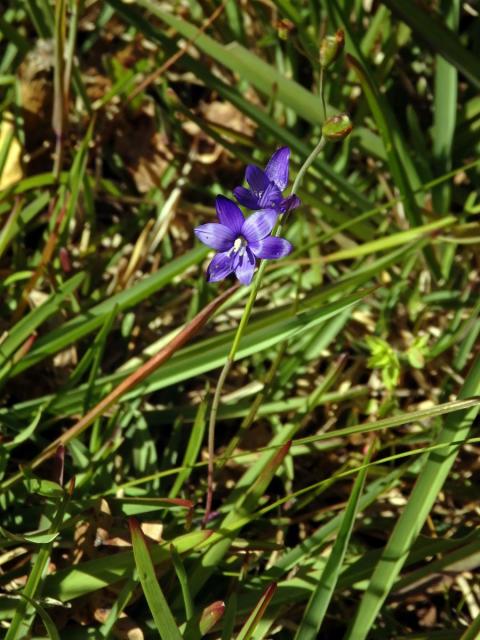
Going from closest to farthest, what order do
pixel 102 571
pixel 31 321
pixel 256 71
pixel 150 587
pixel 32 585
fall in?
pixel 150 587 → pixel 32 585 → pixel 102 571 → pixel 31 321 → pixel 256 71

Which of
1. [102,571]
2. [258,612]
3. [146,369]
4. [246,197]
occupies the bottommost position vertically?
[258,612]

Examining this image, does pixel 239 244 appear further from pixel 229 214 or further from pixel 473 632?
pixel 473 632

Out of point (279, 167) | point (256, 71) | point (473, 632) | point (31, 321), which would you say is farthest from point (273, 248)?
point (256, 71)

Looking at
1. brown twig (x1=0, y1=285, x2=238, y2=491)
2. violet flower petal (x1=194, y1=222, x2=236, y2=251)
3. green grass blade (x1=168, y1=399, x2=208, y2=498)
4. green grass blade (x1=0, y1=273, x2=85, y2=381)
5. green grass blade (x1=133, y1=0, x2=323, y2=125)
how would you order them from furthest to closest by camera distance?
green grass blade (x1=133, y1=0, x2=323, y2=125)
green grass blade (x1=0, y1=273, x2=85, y2=381)
green grass blade (x1=168, y1=399, x2=208, y2=498)
brown twig (x1=0, y1=285, x2=238, y2=491)
violet flower petal (x1=194, y1=222, x2=236, y2=251)

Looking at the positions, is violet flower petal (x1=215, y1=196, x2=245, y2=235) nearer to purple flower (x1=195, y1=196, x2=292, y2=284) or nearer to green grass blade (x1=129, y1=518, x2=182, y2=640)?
purple flower (x1=195, y1=196, x2=292, y2=284)

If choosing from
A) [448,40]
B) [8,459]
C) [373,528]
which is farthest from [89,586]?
[448,40]

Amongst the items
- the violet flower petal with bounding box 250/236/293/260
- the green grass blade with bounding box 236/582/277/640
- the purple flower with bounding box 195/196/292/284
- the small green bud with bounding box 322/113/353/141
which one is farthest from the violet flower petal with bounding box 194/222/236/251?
the green grass blade with bounding box 236/582/277/640
